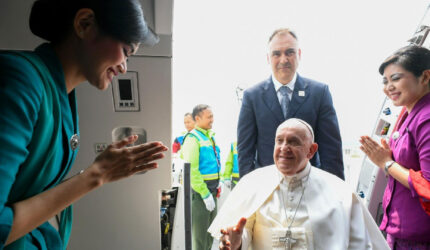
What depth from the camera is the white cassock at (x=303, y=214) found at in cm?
165

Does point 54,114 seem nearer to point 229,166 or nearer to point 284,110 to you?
point 284,110

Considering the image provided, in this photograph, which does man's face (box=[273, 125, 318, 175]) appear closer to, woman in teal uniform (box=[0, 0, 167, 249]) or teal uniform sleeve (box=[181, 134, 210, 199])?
woman in teal uniform (box=[0, 0, 167, 249])

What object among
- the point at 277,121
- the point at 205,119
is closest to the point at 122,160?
the point at 277,121

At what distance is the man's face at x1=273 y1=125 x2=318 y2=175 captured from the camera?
70.2 inches

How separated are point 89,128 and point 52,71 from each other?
980mm

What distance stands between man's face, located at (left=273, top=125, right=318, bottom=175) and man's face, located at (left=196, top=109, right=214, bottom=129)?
2.40 meters

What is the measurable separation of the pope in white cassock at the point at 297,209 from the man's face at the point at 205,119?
227cm

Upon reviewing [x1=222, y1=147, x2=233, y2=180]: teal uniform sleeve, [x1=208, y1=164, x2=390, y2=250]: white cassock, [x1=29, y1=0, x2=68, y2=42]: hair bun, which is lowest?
[x1=222, y1=147, x2=233, y2=180]: teal uniform sleeve

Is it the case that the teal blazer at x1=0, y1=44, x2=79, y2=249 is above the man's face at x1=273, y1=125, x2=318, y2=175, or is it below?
above

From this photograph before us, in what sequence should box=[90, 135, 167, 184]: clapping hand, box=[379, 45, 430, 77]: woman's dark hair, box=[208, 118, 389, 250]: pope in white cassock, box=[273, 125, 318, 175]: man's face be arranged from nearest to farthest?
box=[90, 135, 167, 184]: clapping hand, box=[208, 118, 389, 250]: pope in white cassock, box=[273, 125, 318, 175]: man's face, box=[379, 45, 430, 77]: woman's dark hair

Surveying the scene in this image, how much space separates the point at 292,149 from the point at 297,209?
1.33 feet

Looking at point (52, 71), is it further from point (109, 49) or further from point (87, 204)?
point (87, 204)

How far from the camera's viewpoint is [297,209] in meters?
1.75

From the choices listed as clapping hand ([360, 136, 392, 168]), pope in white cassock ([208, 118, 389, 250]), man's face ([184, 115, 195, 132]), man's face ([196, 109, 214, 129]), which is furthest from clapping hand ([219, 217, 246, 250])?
man's face ([184, 115, 195, 132])
